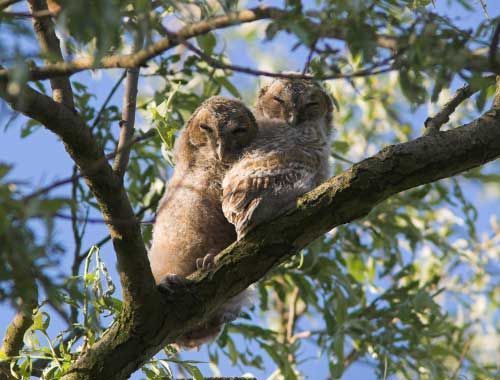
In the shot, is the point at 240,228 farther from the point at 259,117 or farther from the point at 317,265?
the point at 317,265

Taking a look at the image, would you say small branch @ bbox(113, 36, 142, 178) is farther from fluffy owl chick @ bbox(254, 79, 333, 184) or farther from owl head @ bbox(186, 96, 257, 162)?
fluffy owl chick @ bbox(254, 79, 333, 184)

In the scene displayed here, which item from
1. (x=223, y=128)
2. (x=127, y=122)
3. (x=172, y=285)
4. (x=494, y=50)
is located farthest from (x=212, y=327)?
(x=494, y=50)

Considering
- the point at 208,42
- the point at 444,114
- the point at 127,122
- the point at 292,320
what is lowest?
the point at 127,122

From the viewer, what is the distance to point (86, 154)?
2.56 m

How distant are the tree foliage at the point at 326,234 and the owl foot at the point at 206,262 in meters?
0.34

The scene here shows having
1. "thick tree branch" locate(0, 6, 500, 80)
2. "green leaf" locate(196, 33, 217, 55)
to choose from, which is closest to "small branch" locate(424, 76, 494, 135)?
"thick tree branch" locate(0, 6, 500, 80)

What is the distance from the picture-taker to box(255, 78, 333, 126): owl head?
4.23 metres

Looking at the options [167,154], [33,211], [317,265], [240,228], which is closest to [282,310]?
[317,265]

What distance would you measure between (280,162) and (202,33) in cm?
133

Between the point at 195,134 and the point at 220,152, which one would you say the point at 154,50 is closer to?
the point at 220,152

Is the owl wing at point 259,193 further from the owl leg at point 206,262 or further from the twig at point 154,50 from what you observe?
→ the twig at point 154,50

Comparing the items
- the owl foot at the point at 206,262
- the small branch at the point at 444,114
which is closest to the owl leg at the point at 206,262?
the owl foot at the point at 206,262

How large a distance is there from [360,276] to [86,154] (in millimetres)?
3614

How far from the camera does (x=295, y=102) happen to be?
4324mm
